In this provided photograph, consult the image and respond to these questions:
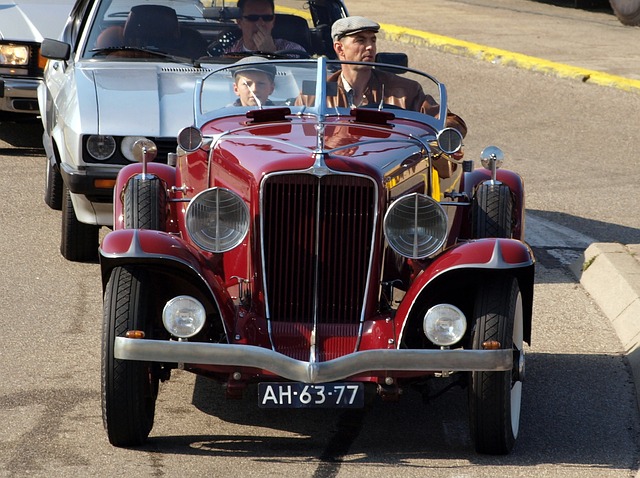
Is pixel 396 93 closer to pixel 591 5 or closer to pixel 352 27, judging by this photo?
pixel 352 27

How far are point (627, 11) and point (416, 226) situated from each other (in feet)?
45.7

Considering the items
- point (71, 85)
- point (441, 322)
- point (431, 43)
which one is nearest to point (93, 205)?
point (71, 85)

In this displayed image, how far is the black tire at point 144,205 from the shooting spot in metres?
6.16

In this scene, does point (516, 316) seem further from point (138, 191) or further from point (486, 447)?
point (138, 191)

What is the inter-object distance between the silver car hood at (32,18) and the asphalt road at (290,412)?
1.89 m

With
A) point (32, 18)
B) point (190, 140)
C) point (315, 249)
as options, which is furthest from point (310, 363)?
point (32, 18)

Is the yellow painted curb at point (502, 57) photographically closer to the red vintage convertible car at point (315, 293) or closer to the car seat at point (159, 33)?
the car seat at point (159, 33)

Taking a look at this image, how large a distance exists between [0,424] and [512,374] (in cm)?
227

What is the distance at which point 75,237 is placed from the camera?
8.35m

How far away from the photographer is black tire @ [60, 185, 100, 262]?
827cm

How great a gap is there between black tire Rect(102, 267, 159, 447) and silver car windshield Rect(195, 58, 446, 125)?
4.89 feet

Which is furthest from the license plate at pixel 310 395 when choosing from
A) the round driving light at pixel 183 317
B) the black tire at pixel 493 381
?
the black tire at pixel 493 381

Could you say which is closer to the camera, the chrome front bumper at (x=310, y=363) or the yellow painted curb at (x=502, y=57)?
the chrome front bumper at (x=310, y=363)

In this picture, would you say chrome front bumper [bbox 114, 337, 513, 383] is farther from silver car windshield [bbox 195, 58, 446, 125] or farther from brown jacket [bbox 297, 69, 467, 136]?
brown jacket [bbox 297, 69, 467, 136]
